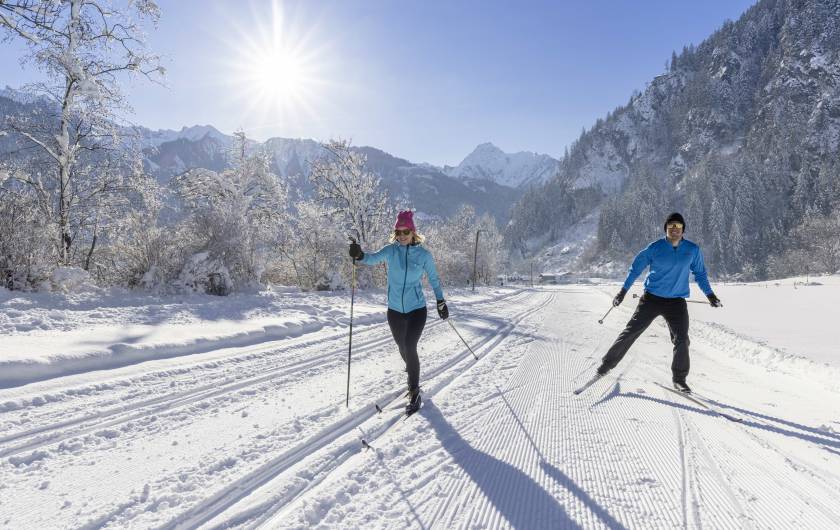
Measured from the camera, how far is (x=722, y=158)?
364 feet

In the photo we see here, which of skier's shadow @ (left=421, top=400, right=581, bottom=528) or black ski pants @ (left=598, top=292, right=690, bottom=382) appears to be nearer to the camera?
skier's shadow @ (left=421, top=400, right=581, bottom=528)

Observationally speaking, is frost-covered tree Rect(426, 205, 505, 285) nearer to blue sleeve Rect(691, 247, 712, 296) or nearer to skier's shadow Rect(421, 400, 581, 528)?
blue sleeve Rect(691, 247, 712, 296)

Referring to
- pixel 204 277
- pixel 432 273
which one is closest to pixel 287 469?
pixel 432 273

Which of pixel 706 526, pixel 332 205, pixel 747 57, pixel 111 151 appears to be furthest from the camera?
pixel 747 57

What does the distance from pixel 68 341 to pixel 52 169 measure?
9.05 m

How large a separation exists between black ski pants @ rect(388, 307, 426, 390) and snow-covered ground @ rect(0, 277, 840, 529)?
0.36 metres

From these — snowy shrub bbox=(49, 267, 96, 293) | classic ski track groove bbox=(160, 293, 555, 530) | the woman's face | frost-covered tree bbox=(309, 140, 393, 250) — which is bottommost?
classic ski track groove bbox=(160, 293, 555, 530)

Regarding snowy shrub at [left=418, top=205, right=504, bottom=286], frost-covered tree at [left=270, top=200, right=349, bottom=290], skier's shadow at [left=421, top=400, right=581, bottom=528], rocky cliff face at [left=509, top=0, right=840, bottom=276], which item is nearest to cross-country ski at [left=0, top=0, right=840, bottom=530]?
skier's shadow at [left=421, top=400, right=581, bottom=528]

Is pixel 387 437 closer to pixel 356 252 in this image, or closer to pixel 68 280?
pixel 356 252

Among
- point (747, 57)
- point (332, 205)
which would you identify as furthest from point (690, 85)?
point (332, 205)

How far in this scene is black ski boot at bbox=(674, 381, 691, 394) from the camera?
4474 millimetres

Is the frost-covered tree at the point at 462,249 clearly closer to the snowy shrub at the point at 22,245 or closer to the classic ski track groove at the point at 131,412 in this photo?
the snowy shrub at the point at 22,245

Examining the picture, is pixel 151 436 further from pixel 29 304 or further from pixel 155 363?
pixel 29 304

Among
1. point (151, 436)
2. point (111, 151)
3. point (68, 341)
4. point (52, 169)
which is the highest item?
point (111, 151)
